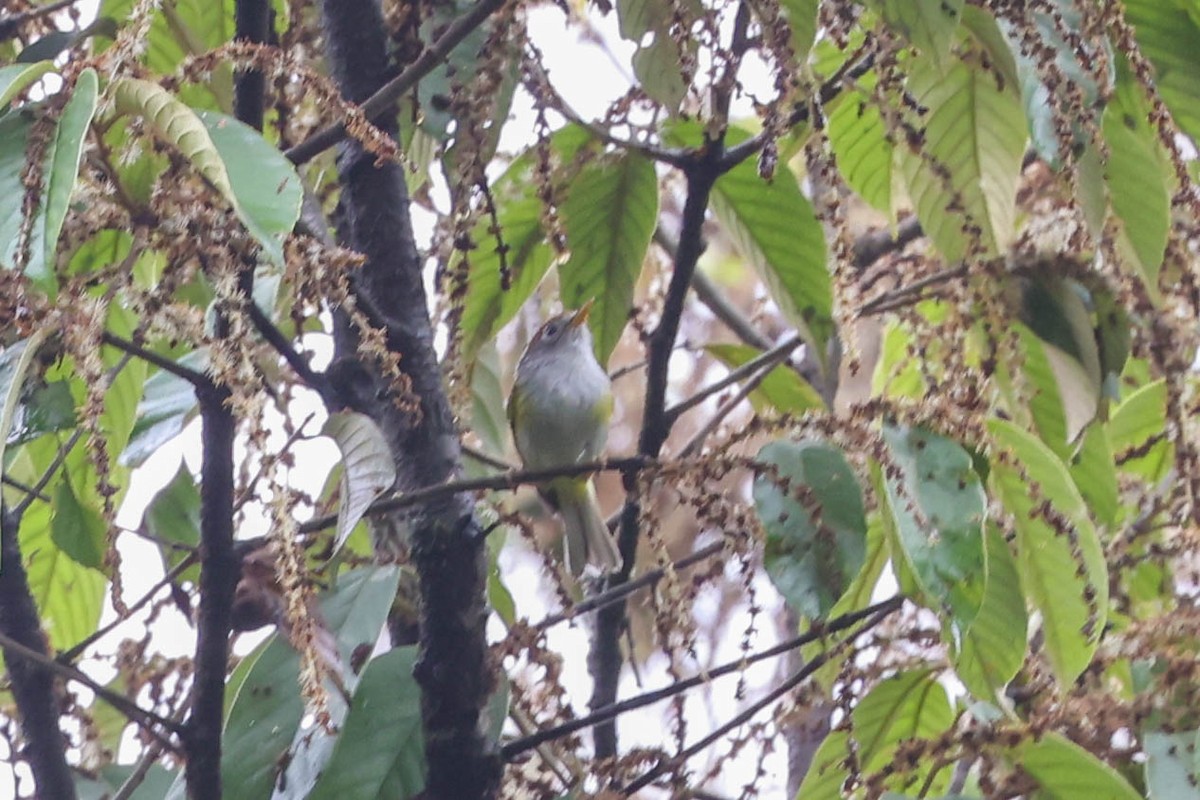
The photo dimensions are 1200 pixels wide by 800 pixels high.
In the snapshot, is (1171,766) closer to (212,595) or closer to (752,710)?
(752,710)

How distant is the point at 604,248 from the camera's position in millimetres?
1261

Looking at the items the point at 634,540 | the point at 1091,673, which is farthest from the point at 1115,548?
the point at 634,540

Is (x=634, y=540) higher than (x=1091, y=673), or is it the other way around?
(x=634, y=540)

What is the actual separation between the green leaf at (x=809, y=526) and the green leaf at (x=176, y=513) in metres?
0.55

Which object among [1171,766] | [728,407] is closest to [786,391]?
[728,407]

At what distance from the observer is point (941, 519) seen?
33.4 inches

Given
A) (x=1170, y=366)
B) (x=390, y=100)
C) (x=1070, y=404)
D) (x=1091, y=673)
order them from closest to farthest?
(x=390, y=100), (x=1070, y=404), (x=1170, y=366), (x=1091, y=673)

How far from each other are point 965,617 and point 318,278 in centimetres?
43

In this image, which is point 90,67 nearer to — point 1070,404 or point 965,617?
point 965,617

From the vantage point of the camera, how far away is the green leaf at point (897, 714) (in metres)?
1.20

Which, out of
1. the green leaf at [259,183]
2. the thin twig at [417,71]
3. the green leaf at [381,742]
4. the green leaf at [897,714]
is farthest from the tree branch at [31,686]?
the green leaf at [897,714]

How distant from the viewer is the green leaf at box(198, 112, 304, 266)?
2.09 ft

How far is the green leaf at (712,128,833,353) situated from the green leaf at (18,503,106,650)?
0.74 metres

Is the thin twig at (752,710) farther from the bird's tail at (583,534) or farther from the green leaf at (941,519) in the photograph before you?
the bird's tail at (583,534)
